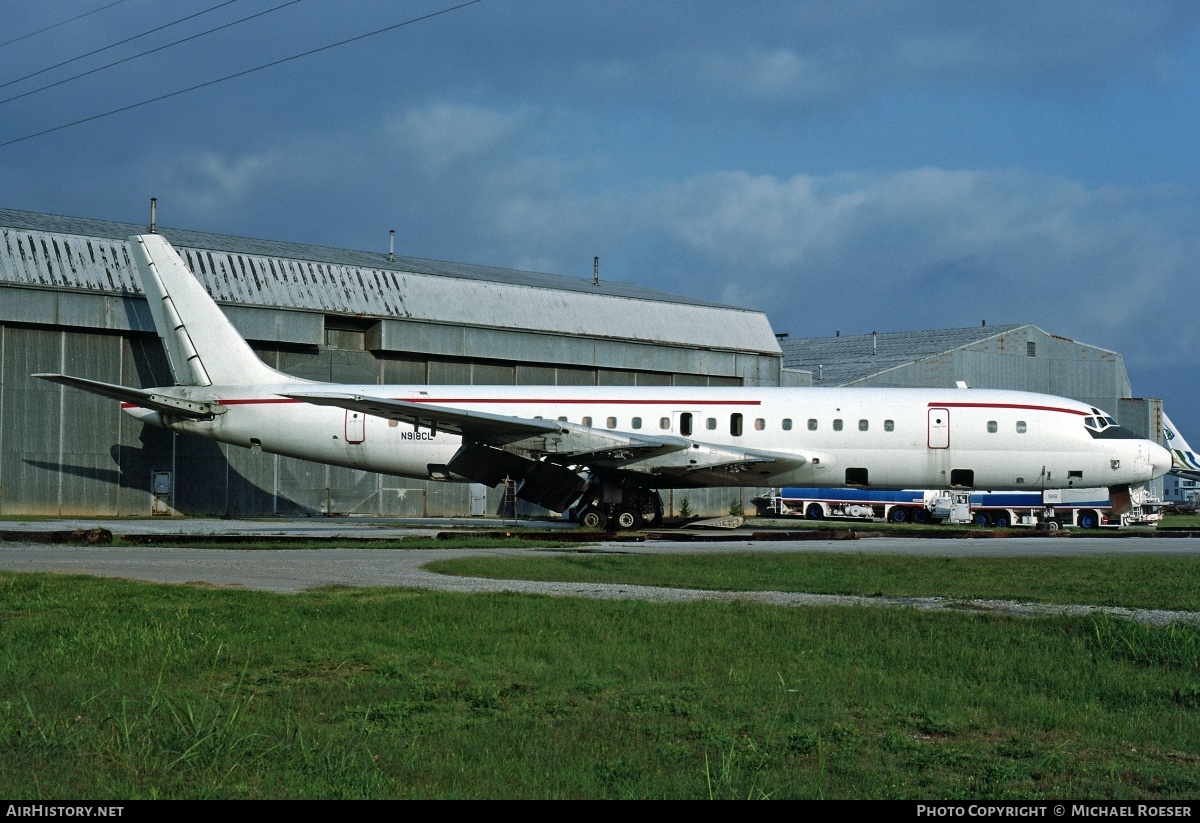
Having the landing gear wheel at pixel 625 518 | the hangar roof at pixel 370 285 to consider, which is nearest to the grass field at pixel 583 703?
the landing gear wheel at pixel 625 518

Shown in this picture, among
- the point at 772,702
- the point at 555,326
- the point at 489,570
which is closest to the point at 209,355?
the point at 555,326

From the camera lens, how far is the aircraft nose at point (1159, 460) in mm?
30844

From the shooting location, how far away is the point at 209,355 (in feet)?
112

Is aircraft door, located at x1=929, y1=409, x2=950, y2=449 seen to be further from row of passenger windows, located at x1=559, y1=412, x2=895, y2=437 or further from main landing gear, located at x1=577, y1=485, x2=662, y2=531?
main landing gear, located at x1=577, y1=485, x2=662, y2=531

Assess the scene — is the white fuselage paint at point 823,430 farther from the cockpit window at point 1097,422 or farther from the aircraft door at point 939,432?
the cockpit window at point 1097,422

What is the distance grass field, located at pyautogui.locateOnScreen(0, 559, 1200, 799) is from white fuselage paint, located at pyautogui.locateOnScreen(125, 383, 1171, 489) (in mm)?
18613

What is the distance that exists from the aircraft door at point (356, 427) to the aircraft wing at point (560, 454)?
2.51 m

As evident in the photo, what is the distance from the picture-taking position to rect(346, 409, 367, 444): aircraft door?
3212 cm

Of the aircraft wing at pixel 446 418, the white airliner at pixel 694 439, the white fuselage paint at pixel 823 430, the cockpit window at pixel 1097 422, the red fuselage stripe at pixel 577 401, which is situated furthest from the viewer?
the red fuselage stripe at pixel 577 401

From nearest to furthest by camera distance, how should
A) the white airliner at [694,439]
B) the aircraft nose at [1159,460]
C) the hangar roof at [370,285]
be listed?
the white airliner at [694,439], the aircraft nose at [1159,460], the hangar roof at [370,285]

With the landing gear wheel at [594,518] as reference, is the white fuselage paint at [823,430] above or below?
above

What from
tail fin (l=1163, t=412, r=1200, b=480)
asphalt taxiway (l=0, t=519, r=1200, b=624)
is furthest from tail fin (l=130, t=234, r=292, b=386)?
tail fin (l=1163, t=412, r=1200, b=480)

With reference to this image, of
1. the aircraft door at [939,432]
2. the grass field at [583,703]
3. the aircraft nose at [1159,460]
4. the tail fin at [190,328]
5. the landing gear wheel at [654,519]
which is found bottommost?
the grass field at [583,703]

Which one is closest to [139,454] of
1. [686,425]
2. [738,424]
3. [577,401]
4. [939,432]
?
A: [577,401]
